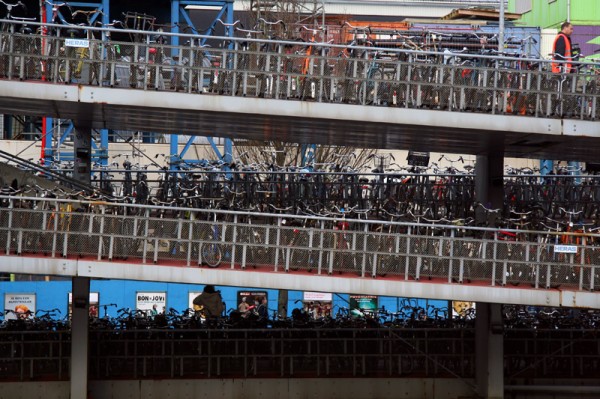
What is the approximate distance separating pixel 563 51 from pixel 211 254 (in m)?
7.58

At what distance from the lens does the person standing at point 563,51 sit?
2394 centimetres

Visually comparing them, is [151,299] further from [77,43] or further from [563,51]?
[563,51]

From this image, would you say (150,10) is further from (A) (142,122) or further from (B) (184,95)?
(B) (184,95)

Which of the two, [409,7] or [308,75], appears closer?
[308,75]

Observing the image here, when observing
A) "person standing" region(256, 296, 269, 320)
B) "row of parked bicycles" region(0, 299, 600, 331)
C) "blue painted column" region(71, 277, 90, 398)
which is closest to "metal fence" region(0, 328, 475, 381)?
"row of parked bicycles" region(0, 299, 600, 331)

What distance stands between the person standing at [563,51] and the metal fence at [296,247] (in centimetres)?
317

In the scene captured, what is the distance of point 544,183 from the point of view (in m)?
28.5

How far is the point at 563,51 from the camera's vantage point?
24.3 metres

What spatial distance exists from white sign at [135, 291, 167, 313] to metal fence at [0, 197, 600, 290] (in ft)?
44.8

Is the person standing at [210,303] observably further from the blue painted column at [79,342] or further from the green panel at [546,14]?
the green panel at [546,14]

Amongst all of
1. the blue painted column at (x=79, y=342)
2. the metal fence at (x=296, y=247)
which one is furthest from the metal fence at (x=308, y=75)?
the blue painted column at (x=79, y=342)

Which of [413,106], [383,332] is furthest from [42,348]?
[413,106]

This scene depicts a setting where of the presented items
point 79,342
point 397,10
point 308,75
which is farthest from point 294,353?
point 397,10

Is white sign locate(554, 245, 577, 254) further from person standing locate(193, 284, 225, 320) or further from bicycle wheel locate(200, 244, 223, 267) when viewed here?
person standing locate(193, 284, 225, 320)
